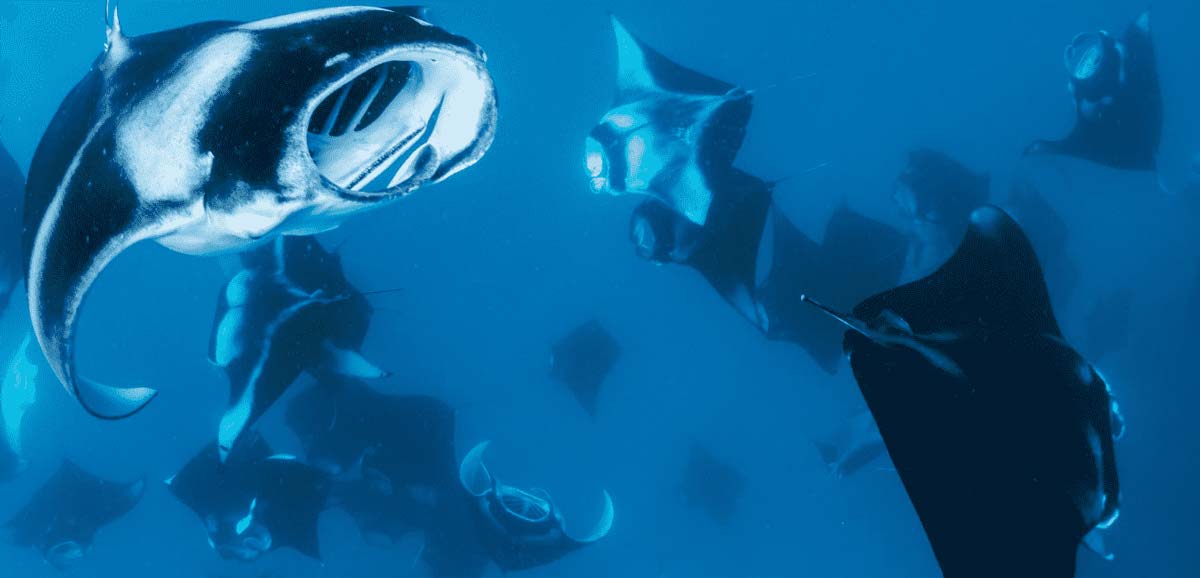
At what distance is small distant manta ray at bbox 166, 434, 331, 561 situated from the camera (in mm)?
5551

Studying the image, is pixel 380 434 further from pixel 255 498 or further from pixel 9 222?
pixel 9 222

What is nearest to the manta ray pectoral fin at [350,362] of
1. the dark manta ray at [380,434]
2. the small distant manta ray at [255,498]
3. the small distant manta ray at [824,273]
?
the dark manta ray at [380,434]

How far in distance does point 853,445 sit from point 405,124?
5.92 meters

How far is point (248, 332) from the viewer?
4516 millimetres

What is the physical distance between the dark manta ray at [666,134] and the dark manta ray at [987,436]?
10.3 ft

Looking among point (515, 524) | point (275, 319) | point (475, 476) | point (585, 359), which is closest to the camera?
point (275, 319)

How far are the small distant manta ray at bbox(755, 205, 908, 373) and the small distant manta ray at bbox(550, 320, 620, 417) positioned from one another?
230 cm

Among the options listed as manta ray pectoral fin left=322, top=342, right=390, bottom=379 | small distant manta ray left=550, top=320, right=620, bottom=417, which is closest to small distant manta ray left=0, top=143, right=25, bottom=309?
manta ray pectoral fin left=322, top=342, right=390, bottom=379

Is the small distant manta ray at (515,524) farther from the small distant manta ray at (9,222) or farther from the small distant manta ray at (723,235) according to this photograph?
the small distant manta ray at (9,222)

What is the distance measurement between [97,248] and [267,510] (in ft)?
16.1

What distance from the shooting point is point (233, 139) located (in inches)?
54.1

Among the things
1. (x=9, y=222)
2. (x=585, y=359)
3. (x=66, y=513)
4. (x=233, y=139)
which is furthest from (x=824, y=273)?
(x=66, y=513)

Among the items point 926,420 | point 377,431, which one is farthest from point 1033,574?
point 377,431

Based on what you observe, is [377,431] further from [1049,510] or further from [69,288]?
[1049,510]
